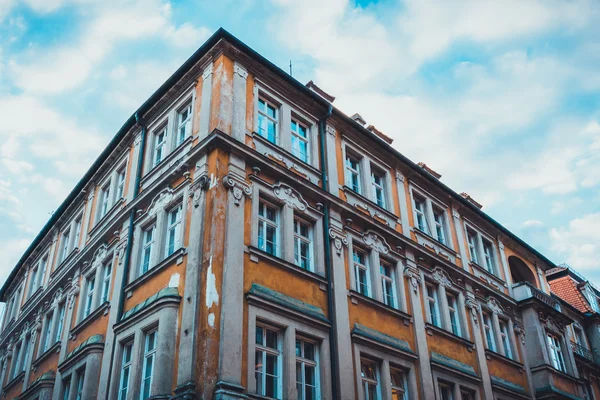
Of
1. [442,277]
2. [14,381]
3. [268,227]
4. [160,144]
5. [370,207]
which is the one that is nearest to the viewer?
[268,227]

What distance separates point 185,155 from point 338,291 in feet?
17.5

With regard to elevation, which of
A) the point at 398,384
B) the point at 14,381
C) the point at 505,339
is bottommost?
the point at 398,384

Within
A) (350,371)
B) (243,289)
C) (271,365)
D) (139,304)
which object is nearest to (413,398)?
(350,371)

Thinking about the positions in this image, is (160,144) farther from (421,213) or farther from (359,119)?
(421,213)

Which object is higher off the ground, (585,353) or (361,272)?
(585,353)

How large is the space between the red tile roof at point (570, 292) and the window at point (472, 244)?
9748 millimetres

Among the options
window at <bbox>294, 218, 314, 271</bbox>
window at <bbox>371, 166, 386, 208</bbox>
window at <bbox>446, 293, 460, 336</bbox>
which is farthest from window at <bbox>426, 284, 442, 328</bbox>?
window at <bbox>294, 218, 314, 271</bbox>

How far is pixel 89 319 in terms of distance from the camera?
17.6 metres

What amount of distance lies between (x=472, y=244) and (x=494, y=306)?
2936 millimetres

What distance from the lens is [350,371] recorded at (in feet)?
49.2

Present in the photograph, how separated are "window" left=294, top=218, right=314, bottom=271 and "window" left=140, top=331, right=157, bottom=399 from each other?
402cm

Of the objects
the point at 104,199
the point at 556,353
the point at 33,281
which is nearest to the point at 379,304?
the point at 104,199

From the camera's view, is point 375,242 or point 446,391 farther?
point 375,242

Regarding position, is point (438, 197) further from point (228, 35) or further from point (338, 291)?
point (228, 35)
